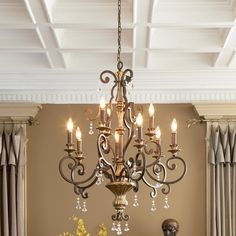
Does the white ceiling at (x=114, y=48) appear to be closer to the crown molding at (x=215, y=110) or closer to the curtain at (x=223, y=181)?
the crown molding at (x=215, y=110)

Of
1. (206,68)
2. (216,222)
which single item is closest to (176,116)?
(206,68)

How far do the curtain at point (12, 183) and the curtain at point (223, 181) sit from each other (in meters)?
1.78

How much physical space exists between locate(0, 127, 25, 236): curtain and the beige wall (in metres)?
0.15

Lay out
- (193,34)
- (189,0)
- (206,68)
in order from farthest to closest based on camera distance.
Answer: (206,68) < (193,34) < (189,0)

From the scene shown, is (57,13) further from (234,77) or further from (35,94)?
(234,77)

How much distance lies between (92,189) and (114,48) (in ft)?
5.07

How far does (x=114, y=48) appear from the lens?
5297 millimetres

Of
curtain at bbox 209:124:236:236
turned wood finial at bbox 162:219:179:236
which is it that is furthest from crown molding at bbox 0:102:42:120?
curtain at bbox 209:124:236:236

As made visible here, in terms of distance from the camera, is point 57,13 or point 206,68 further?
point 206,68

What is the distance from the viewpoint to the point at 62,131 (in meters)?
6.22

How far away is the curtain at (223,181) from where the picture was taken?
19.5ft

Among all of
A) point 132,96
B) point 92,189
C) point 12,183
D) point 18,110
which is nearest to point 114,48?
point 132,96

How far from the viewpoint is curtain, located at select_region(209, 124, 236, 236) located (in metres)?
5.94

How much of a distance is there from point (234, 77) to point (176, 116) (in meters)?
Result: 0.67
